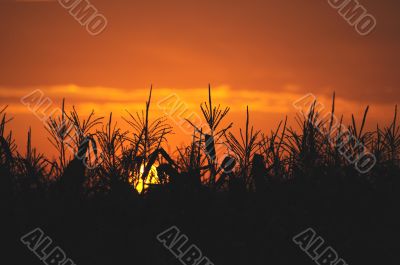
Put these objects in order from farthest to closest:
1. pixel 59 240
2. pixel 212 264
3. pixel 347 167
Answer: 1. pixel 347 167
2. pixel 59 240
3. pixel 212 264

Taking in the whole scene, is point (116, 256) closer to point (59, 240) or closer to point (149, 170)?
point (59, 240)

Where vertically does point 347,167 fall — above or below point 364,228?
above

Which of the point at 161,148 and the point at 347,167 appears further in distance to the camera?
the point at 161,148

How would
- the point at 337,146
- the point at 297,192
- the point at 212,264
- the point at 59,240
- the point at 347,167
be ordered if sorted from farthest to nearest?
the point at 337,146 → the point at 347,167 → the point at 297,192 → the point at 59,240 → the point at 212,264

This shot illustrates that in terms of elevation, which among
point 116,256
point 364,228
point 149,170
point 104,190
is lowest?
point 116,256

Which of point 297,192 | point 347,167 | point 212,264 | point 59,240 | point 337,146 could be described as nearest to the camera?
point 212,264

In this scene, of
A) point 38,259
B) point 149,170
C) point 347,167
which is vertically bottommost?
point 38,259

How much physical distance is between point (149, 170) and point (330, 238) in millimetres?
1460

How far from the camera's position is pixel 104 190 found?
3107mm

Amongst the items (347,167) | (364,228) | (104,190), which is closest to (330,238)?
(364,228)

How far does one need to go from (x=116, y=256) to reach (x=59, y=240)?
1.17 ft

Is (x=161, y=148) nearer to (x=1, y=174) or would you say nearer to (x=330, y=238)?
(x=1, y=174)

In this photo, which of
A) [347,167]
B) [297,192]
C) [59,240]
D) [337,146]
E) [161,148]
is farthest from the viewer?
[161,148]

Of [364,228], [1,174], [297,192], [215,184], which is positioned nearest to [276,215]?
[297,192]
